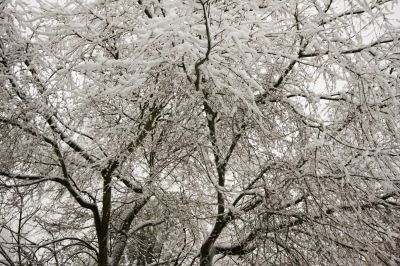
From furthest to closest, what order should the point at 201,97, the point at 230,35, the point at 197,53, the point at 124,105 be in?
the point at 124,105 < the point at 201,97 < the point at 197,53 < the point at 230,35

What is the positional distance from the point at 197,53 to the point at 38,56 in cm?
249

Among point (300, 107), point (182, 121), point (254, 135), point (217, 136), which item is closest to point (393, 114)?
point (300, 107)

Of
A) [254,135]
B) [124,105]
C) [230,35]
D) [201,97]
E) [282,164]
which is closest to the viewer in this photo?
[230,35]

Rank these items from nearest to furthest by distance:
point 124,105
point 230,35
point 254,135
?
point 230,35 < point 254,135 < point 124,105

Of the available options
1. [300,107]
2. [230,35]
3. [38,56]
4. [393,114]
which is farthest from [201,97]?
[38,56]

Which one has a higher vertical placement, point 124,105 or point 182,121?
point 124,105

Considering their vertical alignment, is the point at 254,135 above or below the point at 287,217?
above

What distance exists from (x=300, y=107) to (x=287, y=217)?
1.10 metres

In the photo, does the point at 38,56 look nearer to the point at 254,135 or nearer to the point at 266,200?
the point at 254,135

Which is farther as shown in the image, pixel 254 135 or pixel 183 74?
pixel 254 135

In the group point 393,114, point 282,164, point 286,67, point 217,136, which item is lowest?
point 282,164

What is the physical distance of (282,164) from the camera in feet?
10.8

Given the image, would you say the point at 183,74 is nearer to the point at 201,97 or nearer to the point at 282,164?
the point at 201,97

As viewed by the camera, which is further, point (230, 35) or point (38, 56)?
point (38, 56)
